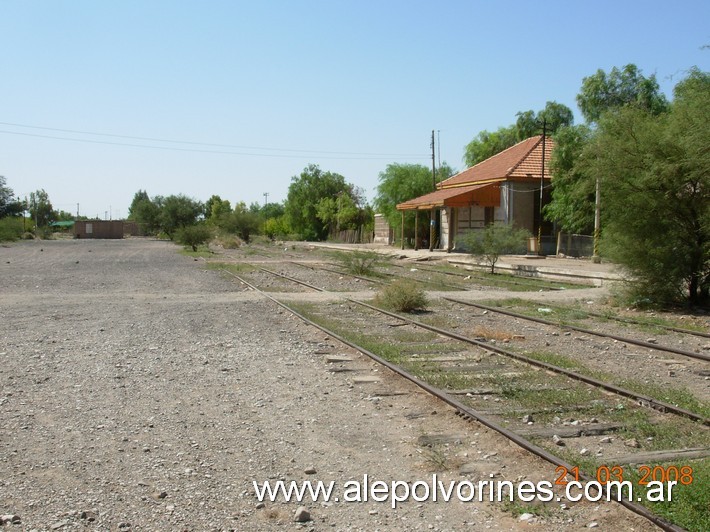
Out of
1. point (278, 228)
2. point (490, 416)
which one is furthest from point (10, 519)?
point (278, 228)

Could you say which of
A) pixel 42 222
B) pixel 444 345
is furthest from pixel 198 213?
pixel 444 345

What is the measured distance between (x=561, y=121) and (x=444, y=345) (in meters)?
49.1

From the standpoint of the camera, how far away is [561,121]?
56.9 meters

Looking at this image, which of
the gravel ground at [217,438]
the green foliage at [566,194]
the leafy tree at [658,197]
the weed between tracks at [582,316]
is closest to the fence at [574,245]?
the green foliage at [566,194]

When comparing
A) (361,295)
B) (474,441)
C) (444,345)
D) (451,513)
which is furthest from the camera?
(361,295)

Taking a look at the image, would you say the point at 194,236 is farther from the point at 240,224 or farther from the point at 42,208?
the point at 42,208

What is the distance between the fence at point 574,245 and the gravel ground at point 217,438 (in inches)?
1016

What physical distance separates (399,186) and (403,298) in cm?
4575

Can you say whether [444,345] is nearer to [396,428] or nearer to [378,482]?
[396,428]

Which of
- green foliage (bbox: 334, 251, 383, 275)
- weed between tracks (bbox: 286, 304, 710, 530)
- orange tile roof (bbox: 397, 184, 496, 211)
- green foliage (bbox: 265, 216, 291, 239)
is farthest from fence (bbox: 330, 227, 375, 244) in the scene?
weed between tracks (bbox: 286, 304, 710, 530)

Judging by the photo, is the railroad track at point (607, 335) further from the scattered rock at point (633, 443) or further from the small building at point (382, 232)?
the small building at point (382, 232)

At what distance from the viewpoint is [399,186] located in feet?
203

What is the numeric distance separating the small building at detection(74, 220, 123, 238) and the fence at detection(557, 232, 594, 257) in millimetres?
98231

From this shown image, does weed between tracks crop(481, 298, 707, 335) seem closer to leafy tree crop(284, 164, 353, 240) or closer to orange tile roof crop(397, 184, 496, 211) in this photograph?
orange tile roof crop(397, 184, 496, 211)
